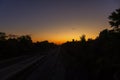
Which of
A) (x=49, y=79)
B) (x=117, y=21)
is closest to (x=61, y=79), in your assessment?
(x=49, y=79)

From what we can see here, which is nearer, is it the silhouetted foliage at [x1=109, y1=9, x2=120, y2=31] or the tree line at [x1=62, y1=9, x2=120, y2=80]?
the tree line at [x1=62, y1=9, x2=120, y2=80]

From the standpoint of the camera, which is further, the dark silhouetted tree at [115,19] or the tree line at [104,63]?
the dark silhouetted tree at [115,19]

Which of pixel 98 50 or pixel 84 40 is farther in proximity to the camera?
pixel 84 40

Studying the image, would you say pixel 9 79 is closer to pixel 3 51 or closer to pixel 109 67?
pixel 109 67

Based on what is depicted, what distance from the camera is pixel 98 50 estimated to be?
32.1 m

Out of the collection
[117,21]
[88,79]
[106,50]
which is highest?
[117,21]

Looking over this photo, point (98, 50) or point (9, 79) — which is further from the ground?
point (98, 50)

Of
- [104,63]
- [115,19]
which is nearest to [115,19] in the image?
[115,19]

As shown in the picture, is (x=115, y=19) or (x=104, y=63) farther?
(x=115, y=19)

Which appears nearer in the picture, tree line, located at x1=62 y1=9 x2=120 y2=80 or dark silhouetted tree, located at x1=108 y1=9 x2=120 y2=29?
tree line, located at x1=62 y1=9 x2=120 y2=80

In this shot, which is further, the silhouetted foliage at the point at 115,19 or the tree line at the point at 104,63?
the silhouetted foliage at the point at 115,19

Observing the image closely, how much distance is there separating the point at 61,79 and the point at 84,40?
34.5 meters

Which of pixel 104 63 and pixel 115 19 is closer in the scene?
pixel 104 63

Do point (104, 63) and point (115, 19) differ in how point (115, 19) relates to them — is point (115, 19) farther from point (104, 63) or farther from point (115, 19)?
point (104, 63)
